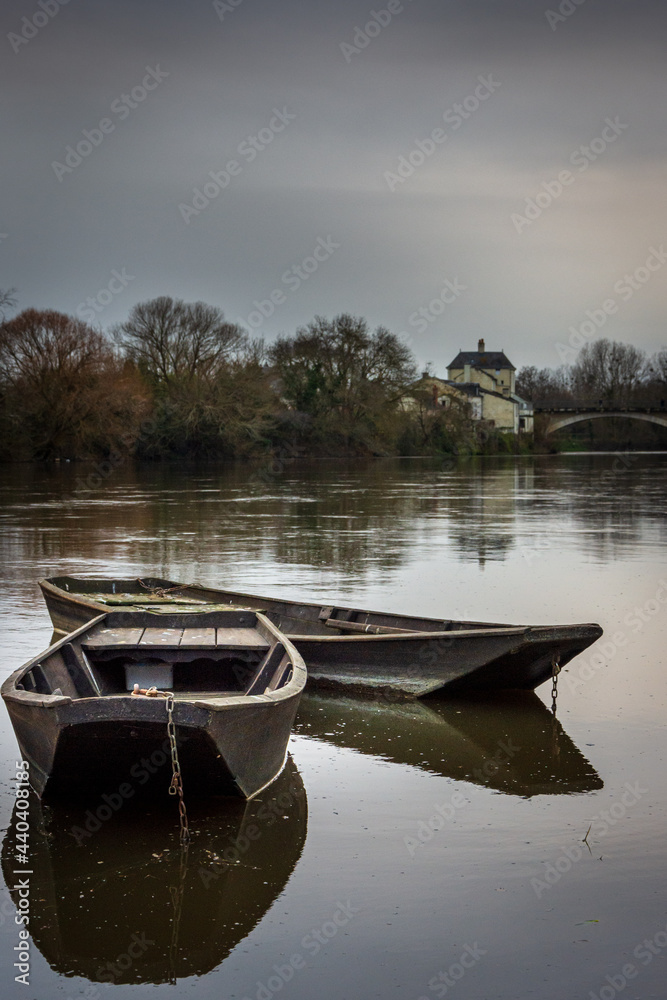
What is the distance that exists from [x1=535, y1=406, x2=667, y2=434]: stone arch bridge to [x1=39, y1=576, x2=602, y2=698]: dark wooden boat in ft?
334

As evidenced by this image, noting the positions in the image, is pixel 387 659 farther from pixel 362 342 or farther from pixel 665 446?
pixel 665 446

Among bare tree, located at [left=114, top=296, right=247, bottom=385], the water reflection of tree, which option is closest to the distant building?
bare tree, located at [left=114, top=296, right=247, bottom=385]

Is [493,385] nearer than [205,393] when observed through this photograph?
No

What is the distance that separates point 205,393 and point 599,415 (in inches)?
2182

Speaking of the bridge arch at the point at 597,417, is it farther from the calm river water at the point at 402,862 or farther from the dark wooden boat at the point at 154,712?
the dark wooden boat at the point at 154,712

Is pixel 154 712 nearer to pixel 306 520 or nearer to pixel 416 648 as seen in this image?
pixel 416 648

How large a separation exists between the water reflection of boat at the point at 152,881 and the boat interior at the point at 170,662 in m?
1.13

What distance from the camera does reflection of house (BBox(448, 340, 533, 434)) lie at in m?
123

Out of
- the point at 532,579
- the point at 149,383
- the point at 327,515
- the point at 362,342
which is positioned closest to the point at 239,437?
the point at 149,383

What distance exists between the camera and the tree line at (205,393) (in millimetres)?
62875

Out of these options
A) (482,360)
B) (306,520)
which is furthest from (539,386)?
(306,520)

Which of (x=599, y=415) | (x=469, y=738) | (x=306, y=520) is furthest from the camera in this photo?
(x=599, y=415)

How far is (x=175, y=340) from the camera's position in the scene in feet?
245

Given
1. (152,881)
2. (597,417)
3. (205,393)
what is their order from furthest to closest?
(597,417)
(205,393)
(152,881)
